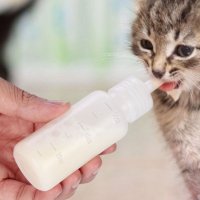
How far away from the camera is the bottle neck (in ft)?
3.07

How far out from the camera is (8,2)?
2084mm

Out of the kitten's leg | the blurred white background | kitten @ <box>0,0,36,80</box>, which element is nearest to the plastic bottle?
the kitten's leg

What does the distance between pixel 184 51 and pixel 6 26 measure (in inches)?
49.6

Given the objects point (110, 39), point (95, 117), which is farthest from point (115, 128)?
point (110, 39)

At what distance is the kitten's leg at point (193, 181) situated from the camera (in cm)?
130

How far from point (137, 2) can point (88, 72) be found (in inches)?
43.8

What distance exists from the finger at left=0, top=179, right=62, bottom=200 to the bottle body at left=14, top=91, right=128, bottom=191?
6 centimetres

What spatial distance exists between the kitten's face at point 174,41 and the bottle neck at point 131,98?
5 centimetres

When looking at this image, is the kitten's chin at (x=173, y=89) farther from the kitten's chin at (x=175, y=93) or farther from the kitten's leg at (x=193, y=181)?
the kitten's leg at (x=193, y=181)

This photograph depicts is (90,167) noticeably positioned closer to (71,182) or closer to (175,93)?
(71,182)

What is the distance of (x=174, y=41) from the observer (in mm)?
976

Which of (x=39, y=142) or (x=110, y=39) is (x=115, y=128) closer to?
(x=39, y=142)

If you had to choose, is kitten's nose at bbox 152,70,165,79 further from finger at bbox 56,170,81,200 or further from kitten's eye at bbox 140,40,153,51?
finger at bbox 56,170,81,200

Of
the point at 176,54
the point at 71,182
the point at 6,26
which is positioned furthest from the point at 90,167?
the point at 6,26
